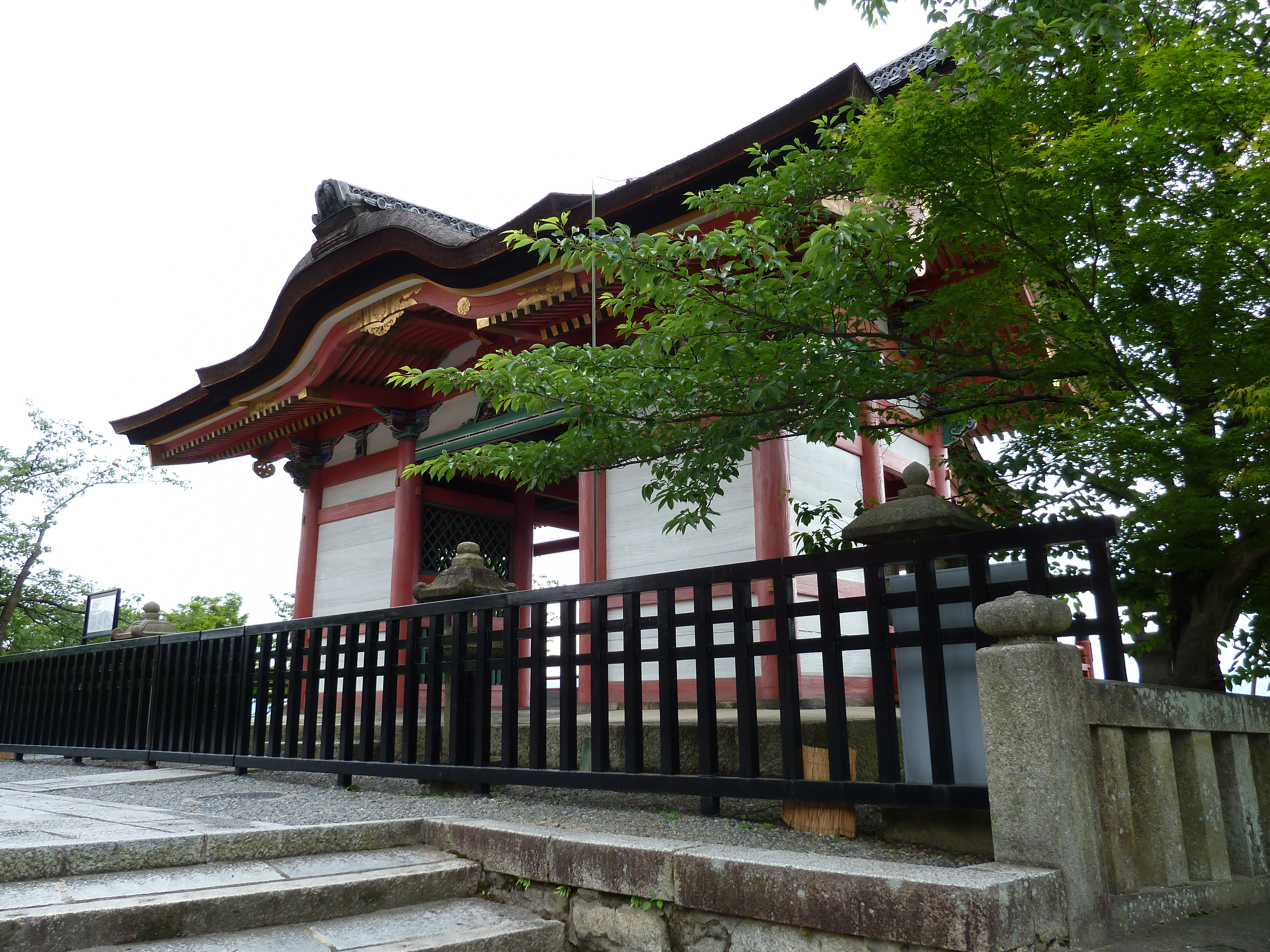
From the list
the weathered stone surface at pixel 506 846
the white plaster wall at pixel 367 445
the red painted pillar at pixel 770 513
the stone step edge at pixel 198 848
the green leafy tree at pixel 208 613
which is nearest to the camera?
the stone step edge at pixel 198 848

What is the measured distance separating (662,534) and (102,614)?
26.3 ft

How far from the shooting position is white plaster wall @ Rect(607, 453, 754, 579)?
685cm

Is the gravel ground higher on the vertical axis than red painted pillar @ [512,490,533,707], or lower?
lower

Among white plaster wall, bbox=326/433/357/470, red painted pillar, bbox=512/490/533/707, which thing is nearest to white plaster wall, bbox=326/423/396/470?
white plaster wall, bbox=326/433/357/470

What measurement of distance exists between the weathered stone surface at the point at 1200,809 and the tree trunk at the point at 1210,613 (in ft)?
4.45

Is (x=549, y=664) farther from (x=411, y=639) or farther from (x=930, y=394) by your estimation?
(x=930, y=394)

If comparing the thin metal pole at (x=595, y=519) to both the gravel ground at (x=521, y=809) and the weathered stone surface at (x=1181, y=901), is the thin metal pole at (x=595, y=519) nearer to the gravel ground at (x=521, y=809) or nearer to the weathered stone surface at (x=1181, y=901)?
the gravel ground at (x=521, y=809)

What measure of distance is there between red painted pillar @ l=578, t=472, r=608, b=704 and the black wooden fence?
35 centimetres

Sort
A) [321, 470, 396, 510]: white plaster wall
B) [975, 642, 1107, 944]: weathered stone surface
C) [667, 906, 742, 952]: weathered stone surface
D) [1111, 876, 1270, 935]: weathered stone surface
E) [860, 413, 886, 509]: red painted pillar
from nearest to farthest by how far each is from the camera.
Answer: [975, 642, 1107, 944]: weathered stone surface, [1111, 876, 1270, 935]: weathered stone surface, [667, 906, 742, 952]: weathered stone surface, [860, 413, 886, 509]: red painted pillar, [321, 470, 396, 510]: white plaster wall

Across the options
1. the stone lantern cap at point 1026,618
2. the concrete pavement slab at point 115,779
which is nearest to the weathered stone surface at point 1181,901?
the stone lantern cap at point 1026,618

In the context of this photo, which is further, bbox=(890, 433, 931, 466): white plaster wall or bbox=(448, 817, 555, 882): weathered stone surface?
bbox=(890, 433, 931, 466): white plaster wall

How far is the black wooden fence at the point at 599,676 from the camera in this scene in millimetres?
3150

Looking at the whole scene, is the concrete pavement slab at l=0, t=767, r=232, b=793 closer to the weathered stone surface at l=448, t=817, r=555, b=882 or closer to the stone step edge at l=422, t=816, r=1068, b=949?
the weathered stone surface at l=448, t=817, r=555, b=882

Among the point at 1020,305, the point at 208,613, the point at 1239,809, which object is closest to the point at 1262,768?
the point at 1239,809
